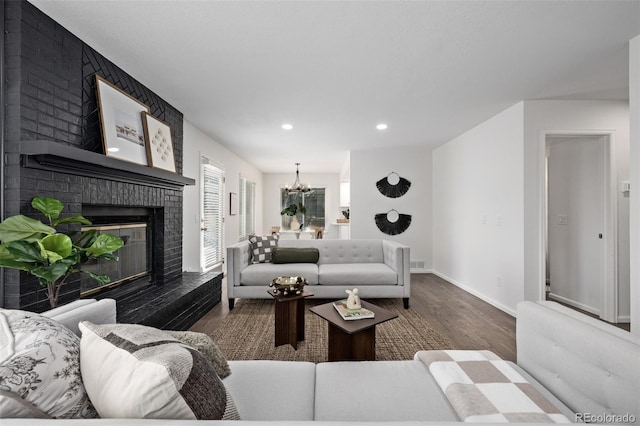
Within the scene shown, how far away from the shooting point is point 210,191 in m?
5.02

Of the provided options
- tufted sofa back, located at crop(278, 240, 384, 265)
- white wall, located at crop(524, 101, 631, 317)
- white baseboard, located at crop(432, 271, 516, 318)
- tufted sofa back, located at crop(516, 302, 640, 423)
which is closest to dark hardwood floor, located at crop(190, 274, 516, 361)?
white baseboard, located at crop(432, 271, 516, 318)

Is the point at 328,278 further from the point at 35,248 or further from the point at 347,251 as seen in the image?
the point at 35,248

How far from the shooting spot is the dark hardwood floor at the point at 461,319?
267cm

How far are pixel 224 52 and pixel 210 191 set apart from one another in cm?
306

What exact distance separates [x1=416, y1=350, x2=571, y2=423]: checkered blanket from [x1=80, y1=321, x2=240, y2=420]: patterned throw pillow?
0.82 m

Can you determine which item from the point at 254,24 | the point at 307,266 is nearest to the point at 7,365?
the point at 254,24

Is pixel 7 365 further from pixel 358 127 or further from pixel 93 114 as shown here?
pixel 358 127

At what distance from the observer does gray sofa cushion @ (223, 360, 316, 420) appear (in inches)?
43.5

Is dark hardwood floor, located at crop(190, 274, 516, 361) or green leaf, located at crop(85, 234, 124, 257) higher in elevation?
green leaf, located at crop(85, 234, 124, 257)

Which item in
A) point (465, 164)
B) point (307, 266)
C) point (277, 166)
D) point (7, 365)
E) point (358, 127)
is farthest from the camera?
point (277, 166)

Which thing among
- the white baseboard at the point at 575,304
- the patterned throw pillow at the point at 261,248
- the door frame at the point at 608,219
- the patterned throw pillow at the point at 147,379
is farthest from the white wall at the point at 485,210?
the patterned throw pillow at the point at 147,379

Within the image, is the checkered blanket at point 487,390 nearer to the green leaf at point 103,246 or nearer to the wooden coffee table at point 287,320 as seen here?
the wooden coffee table at point 287,320

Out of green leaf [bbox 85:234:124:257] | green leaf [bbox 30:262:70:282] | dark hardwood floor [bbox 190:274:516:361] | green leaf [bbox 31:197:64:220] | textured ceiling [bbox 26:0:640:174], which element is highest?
textured ceiling [bbox 26:0:640:174]

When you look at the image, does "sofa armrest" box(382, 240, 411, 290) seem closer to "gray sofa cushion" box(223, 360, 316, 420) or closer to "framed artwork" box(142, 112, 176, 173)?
"gray sofa cushion" box(223, 360, 316, 420)
